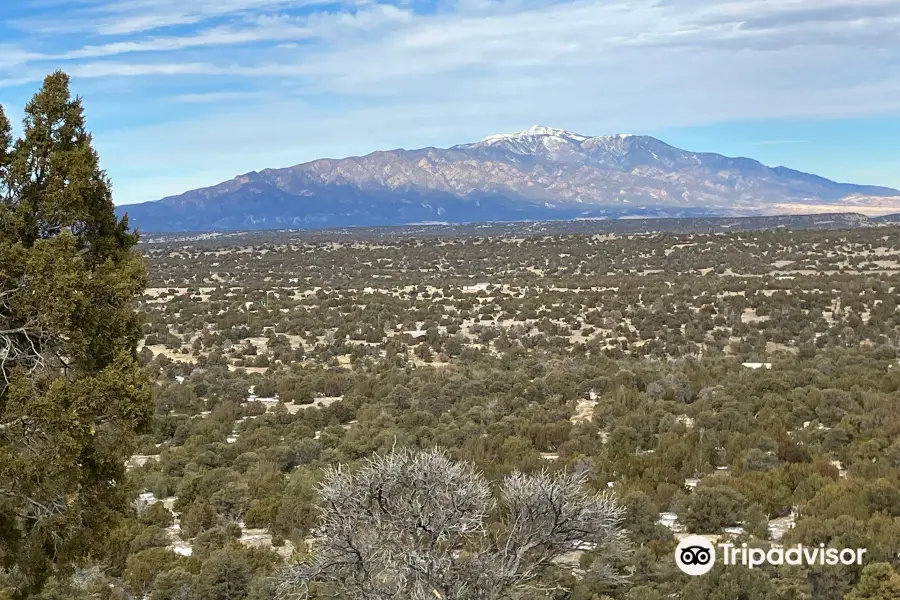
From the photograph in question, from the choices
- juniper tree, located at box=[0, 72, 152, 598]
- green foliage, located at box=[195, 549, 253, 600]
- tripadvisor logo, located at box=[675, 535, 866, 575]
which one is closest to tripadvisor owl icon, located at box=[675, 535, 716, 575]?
tripadvisor logo, located at box=[675, 535, 866, 575]

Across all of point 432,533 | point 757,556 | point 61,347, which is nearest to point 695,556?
point 757,556

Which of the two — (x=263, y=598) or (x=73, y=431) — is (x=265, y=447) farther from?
(x=73, y=431)

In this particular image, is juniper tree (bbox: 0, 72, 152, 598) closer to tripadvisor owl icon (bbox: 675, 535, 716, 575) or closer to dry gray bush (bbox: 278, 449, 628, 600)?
dry gray bush (bbox: 278, 449, 628, 600)

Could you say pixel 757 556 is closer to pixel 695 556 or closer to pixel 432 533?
pixel 695 556

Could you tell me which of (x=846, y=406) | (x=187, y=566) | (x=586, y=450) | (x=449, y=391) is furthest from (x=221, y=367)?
(x=846, y=406)

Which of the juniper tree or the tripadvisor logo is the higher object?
the juniper tree

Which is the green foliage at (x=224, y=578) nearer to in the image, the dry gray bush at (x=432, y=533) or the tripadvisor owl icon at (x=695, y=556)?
the dry gray bush at (x=432, y=533)
